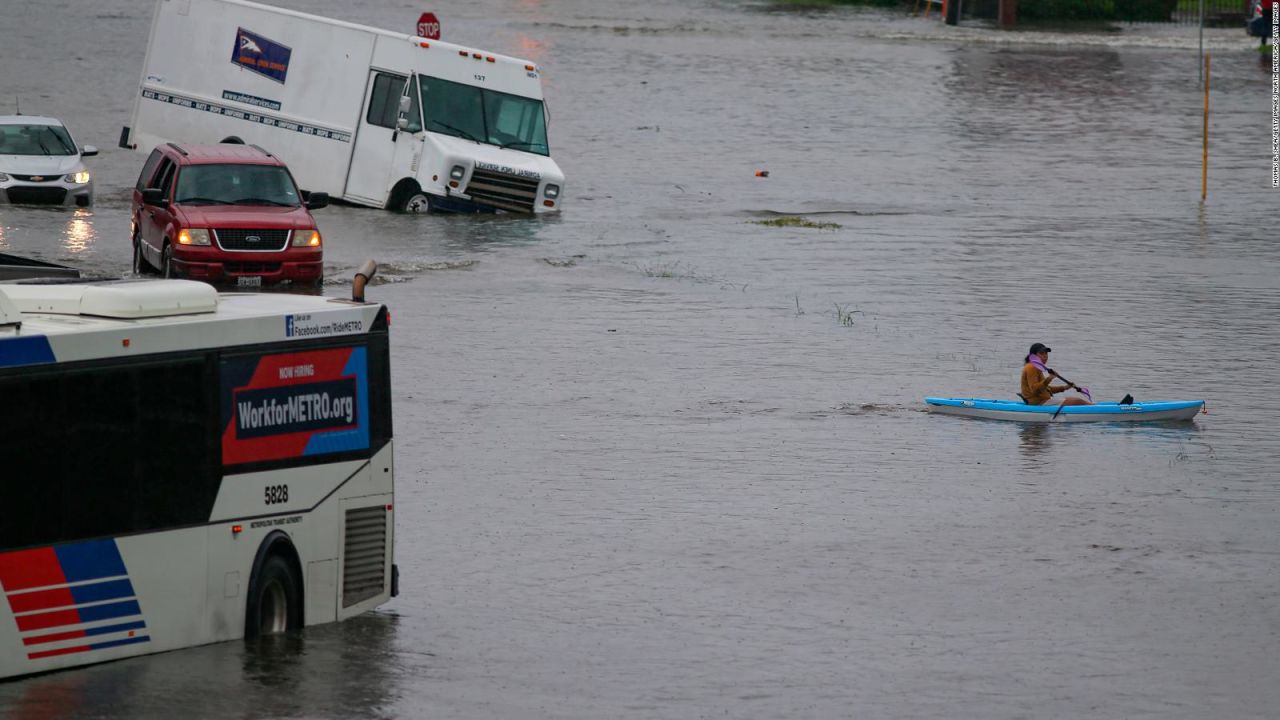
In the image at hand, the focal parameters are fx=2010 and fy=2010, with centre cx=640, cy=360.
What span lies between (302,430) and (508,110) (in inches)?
905

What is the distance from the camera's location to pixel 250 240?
25.6 metres

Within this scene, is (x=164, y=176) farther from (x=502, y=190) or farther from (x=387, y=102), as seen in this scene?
(x=502, y=190)

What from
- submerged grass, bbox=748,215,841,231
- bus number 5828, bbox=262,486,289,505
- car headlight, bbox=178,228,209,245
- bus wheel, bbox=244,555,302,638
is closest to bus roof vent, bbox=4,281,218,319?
bus number 5828, bbox=262,486,289,505

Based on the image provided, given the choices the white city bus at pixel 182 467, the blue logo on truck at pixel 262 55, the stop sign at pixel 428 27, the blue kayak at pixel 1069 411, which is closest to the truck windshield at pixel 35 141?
the blue logo on truck at pixel 262 55

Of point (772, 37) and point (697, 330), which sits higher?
point (772, 37)

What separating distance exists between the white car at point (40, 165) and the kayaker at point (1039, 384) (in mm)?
18413

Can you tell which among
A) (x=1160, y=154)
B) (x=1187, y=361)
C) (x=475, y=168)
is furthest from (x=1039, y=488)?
(x=1160, y=154)

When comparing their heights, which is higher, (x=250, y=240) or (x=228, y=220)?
(x=228, y=220)

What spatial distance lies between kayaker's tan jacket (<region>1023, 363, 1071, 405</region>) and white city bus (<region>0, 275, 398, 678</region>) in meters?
10.5

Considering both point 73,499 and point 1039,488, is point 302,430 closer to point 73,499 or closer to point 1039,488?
point 73,499

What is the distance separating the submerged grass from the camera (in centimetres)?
3712

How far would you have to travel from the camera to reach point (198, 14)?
3553 centimetres

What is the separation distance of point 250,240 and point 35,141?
10882 mm

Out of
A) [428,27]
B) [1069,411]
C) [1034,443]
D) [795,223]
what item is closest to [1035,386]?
[1069,411]
